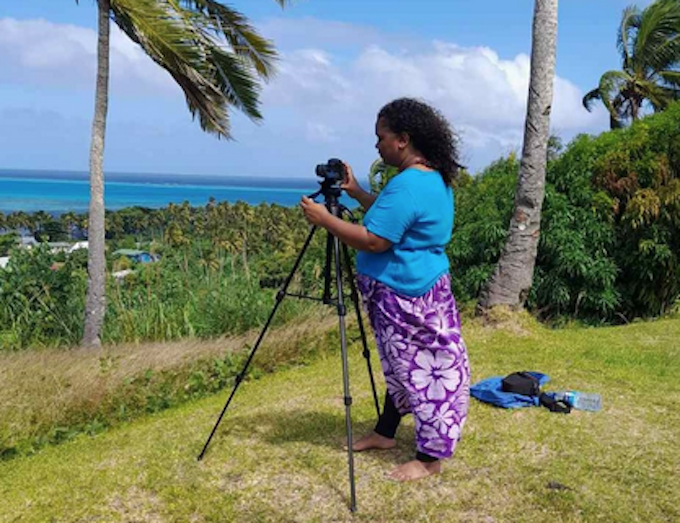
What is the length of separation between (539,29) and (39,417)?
19.6ft

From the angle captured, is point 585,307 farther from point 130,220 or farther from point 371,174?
point 130,220

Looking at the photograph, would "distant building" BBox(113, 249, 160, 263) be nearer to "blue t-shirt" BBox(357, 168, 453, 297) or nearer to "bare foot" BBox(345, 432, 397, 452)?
"bare foot" BBox(345, 432, 397, 452)

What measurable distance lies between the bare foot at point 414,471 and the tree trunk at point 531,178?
3953 millimetres

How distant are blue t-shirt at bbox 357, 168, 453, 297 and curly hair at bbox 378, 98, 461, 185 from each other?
0.28ft

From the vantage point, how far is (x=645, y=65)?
816 inches

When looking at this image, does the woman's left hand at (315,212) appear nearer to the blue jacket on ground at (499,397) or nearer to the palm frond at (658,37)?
the blue jacket on ground at (499,397)

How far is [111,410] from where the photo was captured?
5398mm

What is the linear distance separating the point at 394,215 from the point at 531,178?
4.51 meters

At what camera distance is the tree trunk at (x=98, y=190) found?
7.55 m

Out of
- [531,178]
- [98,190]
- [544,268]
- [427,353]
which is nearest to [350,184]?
[427,353]

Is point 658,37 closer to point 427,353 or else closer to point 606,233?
point 606,233

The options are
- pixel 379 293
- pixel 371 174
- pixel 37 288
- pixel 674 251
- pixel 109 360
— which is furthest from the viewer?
pixel 371 174

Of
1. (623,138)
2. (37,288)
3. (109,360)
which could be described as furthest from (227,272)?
(623,138)

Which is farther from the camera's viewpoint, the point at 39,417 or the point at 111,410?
the point at 111,410
